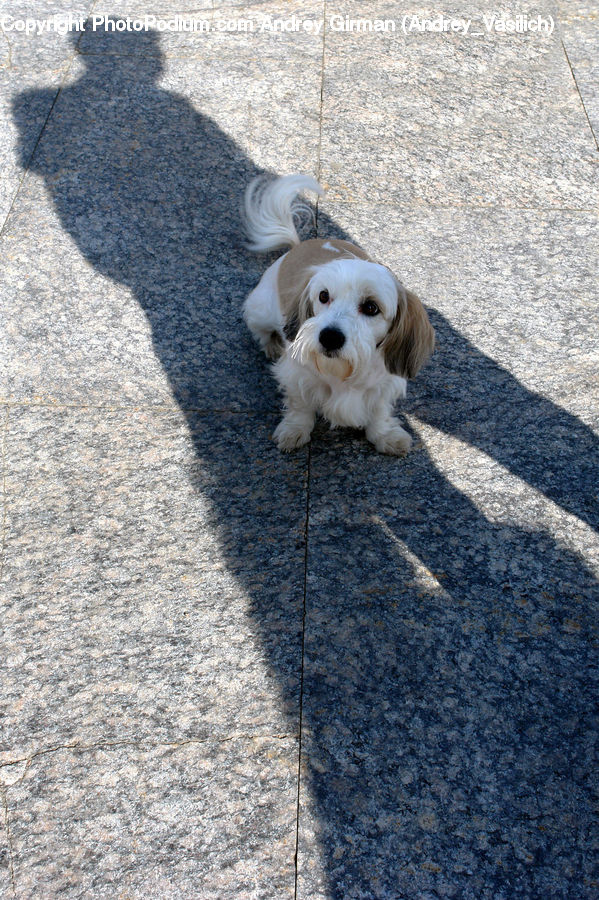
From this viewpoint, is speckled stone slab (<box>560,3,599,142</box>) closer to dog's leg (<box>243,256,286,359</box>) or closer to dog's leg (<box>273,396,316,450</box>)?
dog's leg (<box>243,256,286,359</box>)

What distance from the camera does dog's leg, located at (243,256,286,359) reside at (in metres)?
3.61

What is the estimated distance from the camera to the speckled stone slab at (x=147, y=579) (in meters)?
2.63

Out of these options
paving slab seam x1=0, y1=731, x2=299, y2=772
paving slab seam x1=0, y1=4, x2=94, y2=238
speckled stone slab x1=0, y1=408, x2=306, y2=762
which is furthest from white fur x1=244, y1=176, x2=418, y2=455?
paving slab seam x1=0, y1=4, x2=94, y2=238

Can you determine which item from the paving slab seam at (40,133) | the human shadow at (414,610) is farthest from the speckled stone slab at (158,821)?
the paving slab seam at (40,133)

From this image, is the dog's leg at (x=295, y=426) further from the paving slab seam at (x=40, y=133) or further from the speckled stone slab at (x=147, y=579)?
the paving slab seam at (x=40, y=133)

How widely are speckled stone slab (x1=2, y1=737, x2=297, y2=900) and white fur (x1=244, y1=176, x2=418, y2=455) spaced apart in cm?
141

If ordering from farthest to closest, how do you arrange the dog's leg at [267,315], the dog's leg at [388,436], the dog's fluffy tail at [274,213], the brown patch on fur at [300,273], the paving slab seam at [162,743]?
1. the dog's fluffy tail at [274,213]
2. the dog's leg at [267,315]
3. the dog's leg at [388,436]
4. the brown patch on fur at [300,273]
5. the paving slab seam at [162,743]

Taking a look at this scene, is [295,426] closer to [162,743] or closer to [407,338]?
[407,338]

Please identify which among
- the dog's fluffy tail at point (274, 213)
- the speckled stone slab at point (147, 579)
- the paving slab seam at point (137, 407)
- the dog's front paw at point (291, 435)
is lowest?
the speckled stone slab at point (147, 579)

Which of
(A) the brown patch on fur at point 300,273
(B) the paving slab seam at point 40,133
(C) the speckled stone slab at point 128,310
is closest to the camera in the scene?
(A) the brown patch on fur at point 300,273

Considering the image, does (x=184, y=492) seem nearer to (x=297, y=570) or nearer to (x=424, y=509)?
(x=297, y=570)

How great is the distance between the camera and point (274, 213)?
422 centimetres

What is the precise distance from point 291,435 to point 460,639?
1.19 metres

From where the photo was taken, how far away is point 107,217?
464cm
